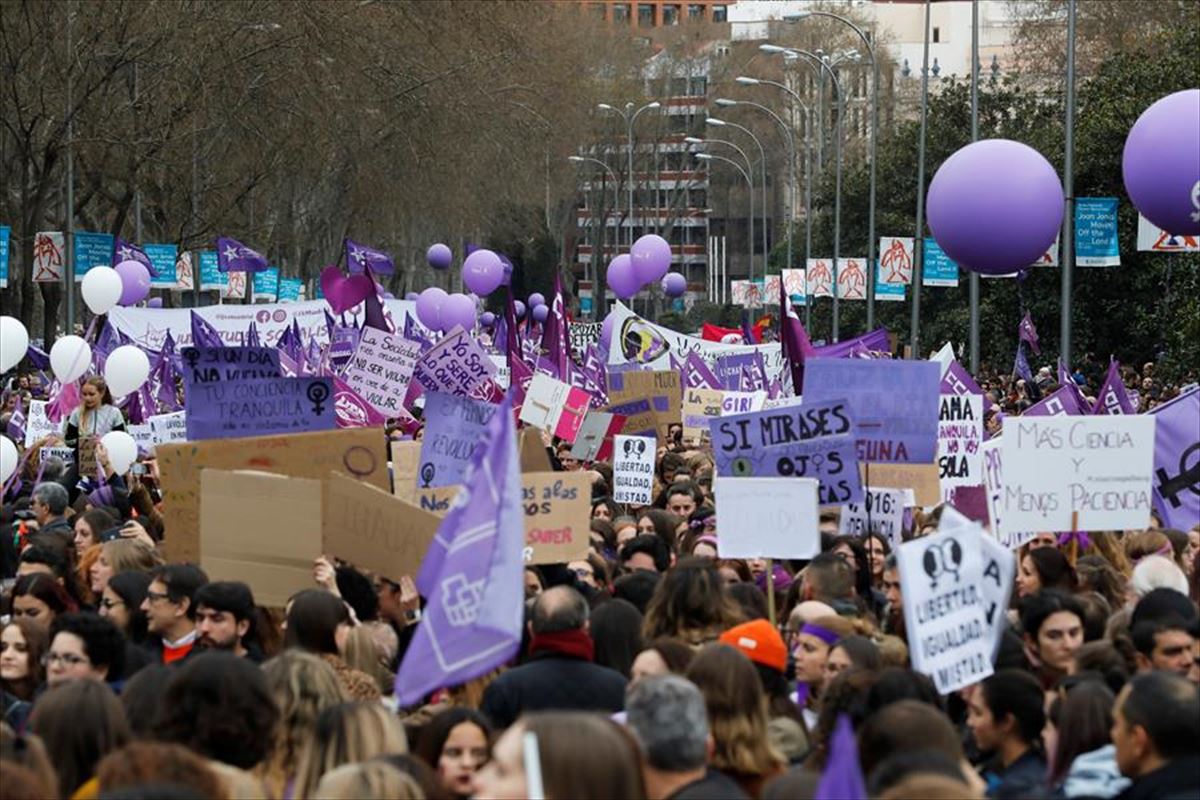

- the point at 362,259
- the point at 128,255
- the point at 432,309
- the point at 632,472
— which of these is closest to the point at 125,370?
the point at 632,472

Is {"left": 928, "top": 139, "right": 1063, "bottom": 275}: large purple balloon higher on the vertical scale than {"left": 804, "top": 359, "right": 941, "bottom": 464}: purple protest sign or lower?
higher

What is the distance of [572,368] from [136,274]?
34.7 ft

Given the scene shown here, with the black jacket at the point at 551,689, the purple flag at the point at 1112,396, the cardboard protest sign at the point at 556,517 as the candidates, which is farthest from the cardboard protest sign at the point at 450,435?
the purple flag at the point at 1112,396

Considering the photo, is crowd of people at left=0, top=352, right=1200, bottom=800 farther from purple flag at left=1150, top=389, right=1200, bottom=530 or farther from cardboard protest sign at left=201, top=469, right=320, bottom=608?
purple flag at left=1150, top=389, right=1200, bottom=530

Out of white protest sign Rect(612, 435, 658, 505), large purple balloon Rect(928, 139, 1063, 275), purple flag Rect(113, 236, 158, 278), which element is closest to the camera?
large purple balloon Rect(928, 139, 1063, 275)

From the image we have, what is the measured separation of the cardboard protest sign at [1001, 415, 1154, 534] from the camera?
11203 mm

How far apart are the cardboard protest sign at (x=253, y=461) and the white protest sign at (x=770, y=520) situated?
178 cm

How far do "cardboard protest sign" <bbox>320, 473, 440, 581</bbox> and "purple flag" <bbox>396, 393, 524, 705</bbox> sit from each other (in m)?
2.68

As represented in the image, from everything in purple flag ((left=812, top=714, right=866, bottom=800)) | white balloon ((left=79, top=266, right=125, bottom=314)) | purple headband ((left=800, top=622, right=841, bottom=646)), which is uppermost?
white balloon ((left=79, top=266, right=125, bottom=314))

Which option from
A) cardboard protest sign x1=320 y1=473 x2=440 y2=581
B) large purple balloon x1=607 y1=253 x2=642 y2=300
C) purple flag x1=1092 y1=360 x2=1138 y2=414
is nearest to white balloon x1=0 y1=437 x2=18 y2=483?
cardboard protest sign x1=320 y1=473 x2=440 y2=581

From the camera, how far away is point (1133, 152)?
46.1 ft

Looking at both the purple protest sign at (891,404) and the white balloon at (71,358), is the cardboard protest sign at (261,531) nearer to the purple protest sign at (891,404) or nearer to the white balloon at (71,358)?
the purple protest sign at (891,404)

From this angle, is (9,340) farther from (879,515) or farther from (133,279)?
(133,279)

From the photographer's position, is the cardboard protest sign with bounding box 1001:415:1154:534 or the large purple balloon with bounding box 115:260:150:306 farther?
the large purple balloon with bounding box 115:260:150:306
